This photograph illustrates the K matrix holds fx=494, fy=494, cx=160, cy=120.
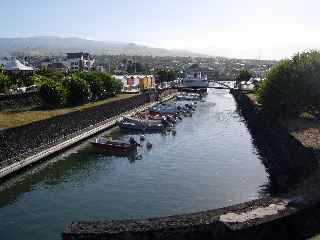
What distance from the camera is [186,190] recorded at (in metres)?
32.8

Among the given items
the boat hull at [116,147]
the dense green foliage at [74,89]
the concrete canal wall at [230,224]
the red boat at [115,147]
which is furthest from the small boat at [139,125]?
the concrete canal wall at [230,224]

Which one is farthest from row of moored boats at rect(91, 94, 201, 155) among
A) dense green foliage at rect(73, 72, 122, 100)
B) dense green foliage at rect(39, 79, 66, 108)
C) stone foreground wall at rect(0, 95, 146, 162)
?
dense green foliage at rect(39, 79, 66, 108)

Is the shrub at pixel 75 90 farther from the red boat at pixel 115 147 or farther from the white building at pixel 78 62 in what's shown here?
the white building at pixel 78 62

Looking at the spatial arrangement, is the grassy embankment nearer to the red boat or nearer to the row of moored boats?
the red boat

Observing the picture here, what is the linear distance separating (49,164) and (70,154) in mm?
4606

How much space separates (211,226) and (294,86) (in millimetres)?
31872

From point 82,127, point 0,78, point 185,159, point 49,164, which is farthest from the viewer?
point 0,78

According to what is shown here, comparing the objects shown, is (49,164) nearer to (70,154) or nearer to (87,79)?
(70,154)

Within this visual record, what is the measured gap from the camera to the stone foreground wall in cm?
3744

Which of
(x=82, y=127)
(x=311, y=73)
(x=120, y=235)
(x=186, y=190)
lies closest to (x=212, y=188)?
(x=186, y=190)

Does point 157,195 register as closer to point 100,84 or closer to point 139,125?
point 139,125

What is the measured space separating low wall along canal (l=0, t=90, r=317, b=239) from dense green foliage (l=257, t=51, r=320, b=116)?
5.09 meters

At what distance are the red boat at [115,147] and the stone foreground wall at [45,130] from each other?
156 inches

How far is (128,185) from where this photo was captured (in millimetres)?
34281
